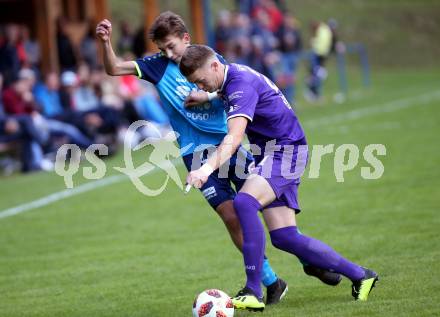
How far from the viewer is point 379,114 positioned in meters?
20.2

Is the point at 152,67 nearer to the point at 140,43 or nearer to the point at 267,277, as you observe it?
the point at 267,277

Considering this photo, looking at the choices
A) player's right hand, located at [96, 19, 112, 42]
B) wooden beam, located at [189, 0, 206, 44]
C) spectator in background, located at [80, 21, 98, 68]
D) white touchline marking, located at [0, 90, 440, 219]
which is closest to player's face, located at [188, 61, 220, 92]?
player's right hand, located at [96, 19, 112, 42]

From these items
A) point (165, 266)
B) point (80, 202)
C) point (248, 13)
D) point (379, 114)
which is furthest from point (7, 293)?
point (248, 13)

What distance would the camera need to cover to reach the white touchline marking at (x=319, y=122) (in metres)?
12.2

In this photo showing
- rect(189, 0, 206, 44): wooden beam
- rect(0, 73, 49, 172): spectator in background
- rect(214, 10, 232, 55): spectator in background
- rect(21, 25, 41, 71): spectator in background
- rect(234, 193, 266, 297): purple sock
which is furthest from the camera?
rect(214, 10, 232, 55): spectator in background

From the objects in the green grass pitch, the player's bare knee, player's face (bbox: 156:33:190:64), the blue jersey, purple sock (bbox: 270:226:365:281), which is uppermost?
player's face (bbox: 156:33:190:64)

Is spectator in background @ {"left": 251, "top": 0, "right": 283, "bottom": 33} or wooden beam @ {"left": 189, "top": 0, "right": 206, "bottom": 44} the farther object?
spectator in background @ {"left": 251, "top": 0, "right": 283, "bottom": 33}

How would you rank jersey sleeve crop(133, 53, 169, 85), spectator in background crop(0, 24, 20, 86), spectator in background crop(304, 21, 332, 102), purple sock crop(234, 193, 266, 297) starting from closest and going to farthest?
purple sock crop(234, 193, 266, 297), jersey sleeve crop(133, 53, 169, 85), spectator in background crop(0, 24, 20, 86), spectator in background crop(304, 21, 332, 102)

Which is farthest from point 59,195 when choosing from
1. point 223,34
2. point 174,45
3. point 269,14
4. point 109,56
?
point 269,14

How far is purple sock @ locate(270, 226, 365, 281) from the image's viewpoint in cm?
610

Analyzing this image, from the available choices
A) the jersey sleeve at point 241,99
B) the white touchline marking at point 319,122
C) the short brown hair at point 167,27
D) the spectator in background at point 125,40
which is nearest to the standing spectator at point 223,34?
the spectator in background at point 125,40

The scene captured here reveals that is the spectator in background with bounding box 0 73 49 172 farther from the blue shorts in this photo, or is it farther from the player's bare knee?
the player's bare knee

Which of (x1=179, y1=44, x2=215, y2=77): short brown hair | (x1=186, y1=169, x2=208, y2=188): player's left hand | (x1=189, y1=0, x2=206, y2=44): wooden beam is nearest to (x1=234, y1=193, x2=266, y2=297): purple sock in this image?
(x1=186, y1=169, x2=208, y2=188): player's left hand

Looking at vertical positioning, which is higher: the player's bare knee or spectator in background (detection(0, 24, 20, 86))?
spectator in background (detection(0, 24, 20, 86))
